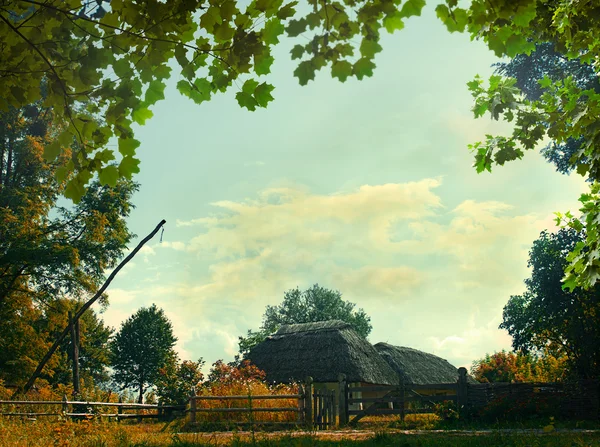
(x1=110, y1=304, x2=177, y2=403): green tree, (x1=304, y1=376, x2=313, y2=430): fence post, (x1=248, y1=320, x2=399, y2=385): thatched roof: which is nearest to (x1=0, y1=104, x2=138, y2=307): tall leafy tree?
(x1=248, y1=320, x2=399, y2=385): thatched roof

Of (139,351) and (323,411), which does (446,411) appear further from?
(139,351)

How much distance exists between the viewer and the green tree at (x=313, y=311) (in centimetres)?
5125

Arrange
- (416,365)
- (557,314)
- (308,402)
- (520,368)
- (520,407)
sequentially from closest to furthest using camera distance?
(520,407) → (308,402) → (557,314) → (520,368) → (416,365)

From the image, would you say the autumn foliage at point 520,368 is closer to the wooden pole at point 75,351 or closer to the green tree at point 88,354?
the wooden pole at point 75,351

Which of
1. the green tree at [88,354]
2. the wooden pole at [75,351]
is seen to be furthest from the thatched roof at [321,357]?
the green tree at [88,354]

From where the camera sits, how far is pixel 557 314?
21.2 metres

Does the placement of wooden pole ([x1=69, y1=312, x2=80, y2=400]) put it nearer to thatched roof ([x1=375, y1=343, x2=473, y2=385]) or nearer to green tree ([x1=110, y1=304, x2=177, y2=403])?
thatched roof ([x1=375, y1=343, x2=473, y2=385])

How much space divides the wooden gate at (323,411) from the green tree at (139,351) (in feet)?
112

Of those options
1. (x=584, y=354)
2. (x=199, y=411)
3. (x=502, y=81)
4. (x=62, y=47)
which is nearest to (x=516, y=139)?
(x=502, y=81)

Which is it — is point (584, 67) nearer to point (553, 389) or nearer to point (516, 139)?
point (553, 389)

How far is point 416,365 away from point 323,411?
55.6 ft

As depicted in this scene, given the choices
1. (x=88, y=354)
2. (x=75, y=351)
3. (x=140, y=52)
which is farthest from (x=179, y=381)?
(x=88, y=354)

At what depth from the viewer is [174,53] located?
4.28 metres

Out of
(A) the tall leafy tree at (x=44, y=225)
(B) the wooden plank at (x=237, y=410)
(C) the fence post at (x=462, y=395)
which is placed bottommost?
(B) the wooden plank at (x=237, y=410)
